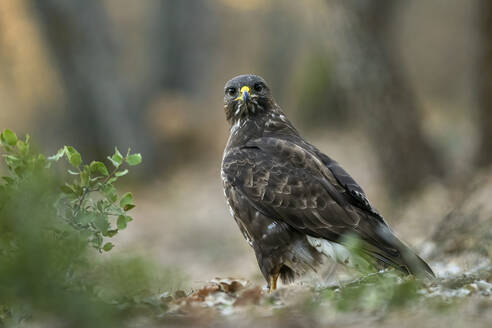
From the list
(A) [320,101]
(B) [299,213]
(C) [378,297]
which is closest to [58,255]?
(C) [378,297]

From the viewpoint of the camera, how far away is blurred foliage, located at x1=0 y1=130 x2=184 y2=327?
99.7 inches

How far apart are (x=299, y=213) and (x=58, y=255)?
2180 millimetres

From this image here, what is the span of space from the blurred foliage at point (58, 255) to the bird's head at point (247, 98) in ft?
5.86

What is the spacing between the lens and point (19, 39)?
2072 centimetres

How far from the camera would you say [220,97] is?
2275 centimetres

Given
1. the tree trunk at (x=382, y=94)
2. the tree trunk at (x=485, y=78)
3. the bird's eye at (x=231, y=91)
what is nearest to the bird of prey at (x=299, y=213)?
the bird's eye at (x=231, y=91)

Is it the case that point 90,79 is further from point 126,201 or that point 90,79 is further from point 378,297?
point 378,297

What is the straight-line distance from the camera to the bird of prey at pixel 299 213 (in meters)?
4.65

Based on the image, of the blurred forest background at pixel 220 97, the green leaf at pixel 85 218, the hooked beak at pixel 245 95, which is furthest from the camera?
the blurred forest background at pixel 220 97

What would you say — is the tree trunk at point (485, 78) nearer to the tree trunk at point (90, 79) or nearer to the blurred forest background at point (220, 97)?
the blurred forest background at point (220, 97)

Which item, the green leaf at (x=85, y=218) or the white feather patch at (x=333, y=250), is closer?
the green leaf at (x=85, y=218)

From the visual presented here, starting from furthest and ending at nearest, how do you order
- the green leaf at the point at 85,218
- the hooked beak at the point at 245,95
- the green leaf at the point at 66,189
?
the hooked beak at the point at 245,95, the green leaf at the point at 66,189, the green leaf at the point at 85,218

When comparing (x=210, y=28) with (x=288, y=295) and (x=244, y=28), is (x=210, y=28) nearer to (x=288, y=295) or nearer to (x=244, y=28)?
(x=244, y=28)

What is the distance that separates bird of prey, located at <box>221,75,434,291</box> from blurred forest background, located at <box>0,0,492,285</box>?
2.40 ft
